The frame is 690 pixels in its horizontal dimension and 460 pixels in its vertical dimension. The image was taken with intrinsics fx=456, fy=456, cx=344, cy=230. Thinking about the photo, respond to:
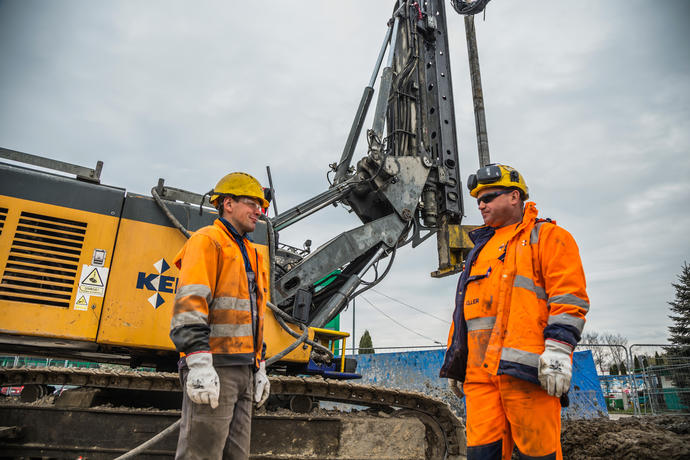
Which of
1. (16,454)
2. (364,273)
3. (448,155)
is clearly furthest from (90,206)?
(448,155)

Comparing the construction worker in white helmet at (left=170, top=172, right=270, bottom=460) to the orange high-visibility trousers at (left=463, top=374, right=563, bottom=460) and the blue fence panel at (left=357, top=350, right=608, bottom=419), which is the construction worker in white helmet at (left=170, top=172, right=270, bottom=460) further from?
the blue fence panel at (left=357, top=350, right=608, bottom=419)

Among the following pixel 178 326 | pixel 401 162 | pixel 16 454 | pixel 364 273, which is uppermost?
pixel 401 162

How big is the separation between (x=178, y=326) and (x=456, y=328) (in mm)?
1502

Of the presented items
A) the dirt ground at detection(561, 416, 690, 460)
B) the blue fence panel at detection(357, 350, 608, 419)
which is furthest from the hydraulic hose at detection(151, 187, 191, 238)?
the dirt ground at detection(561, 416, 690, 460)

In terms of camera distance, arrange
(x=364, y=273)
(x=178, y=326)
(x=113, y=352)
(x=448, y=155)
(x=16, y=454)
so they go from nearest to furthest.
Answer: (x=178, y=326) → (x=16, y=454) → (x=113, y=352) → (x=364, y=273) → (x=448, y=155)

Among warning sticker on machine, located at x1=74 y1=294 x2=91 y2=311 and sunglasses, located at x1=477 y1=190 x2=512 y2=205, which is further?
warning sticker on machine, located at x1=74 y1=294 x2=91 y2=311

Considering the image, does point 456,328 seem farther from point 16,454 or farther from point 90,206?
point 16,454

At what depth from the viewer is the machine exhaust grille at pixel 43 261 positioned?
3361 millimetres

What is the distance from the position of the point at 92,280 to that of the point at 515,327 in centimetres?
307

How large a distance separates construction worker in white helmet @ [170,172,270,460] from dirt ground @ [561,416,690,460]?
388 cm

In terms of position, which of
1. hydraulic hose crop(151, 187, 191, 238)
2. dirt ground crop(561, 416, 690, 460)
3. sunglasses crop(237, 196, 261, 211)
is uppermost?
hydraulic hose crop(151, 187, 191, 238)

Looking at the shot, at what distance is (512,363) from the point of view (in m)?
2.13

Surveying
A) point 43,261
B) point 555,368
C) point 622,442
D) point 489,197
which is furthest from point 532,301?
point 622,442

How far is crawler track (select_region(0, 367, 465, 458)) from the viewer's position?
371 centimetres
